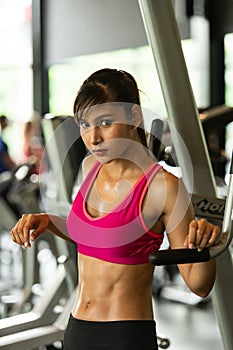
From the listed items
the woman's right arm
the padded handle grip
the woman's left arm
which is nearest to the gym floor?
the woman's right arm

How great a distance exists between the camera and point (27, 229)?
158 cm

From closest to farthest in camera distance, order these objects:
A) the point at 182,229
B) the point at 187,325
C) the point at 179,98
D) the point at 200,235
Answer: the point at 200,235, the point at 182,229, the point at 179,98, the point at 187,325

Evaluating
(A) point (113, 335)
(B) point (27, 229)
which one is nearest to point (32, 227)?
(B) point (27, 229)

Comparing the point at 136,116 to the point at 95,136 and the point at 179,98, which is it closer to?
the point at 95,136

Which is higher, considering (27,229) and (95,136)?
(95,136)

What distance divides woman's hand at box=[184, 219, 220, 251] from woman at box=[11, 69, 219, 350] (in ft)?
0.52

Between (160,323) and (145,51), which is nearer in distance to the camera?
(160,323)

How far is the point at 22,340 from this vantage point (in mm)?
3098

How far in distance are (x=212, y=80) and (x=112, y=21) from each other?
1.40 metres

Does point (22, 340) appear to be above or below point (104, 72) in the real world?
below

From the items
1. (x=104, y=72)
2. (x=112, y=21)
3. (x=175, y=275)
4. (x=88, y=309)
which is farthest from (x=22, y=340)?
(x=112, y=21)

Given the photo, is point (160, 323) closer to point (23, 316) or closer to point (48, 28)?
point (23, 316)

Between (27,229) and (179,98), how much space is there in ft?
2.17

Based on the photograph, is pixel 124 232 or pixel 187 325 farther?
pixel 187 325
